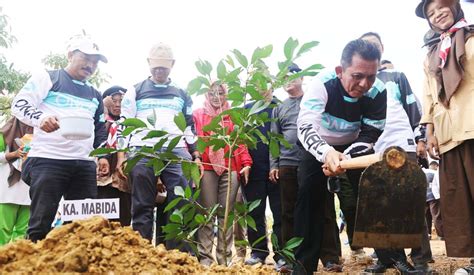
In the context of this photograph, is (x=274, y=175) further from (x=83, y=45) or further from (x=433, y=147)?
(x=83, y=45)

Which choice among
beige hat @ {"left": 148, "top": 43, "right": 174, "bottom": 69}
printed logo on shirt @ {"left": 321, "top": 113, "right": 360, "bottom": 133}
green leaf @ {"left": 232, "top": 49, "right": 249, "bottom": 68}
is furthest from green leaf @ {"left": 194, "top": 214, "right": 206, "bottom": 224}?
beige hat @ {"left": 148, "top": 43, "right": 174, "bottom": 69}

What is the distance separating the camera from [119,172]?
13.7 feet

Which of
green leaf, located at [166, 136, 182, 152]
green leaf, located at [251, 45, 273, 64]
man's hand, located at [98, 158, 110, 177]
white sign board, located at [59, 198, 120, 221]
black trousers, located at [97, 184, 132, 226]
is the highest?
green leaf, located at [251, 45, 273, 64]

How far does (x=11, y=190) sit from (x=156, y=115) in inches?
64.1

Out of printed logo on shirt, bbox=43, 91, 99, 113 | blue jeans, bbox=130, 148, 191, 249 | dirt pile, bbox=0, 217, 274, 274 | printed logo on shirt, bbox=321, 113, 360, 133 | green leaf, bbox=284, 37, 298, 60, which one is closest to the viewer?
dirt pile, bbox=0, 217, 274, 274

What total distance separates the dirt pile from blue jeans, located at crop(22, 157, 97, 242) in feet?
5.69

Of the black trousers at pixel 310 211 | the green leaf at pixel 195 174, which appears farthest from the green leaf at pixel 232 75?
the black trousers at pixel 310 211

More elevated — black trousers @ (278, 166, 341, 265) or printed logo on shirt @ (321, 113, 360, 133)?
printed logo on shirt @ (321, 113, 360, 133)

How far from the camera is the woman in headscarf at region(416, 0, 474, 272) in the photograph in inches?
107

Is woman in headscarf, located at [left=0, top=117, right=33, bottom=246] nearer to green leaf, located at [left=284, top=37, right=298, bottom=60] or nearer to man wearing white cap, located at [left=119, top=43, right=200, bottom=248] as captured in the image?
man wearing white cap, located at [left=119, top=43, right=200, bottom=248]

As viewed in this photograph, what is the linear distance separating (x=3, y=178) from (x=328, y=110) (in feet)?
9.85

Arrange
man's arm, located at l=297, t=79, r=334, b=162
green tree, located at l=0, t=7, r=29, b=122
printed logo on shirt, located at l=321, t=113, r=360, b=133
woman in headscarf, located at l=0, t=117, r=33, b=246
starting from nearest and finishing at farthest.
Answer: man's arm, located at l=297, t=79, r=334, b=162
printed logo on shirt, located at l=321, t=113, r=360, b=133
woman in headscarf, located at l=0, t=117, r=33, b=246
green tree, located at l=0, t=7, r=29, b=122

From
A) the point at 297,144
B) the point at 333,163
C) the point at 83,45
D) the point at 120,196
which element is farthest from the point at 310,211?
the point at 120,196

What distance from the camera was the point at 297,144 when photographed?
3430 mm
